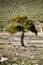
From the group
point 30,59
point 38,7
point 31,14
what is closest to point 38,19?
point 31,14

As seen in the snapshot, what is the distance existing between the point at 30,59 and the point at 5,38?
4.69 metres

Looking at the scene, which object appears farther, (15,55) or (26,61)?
(15,55)

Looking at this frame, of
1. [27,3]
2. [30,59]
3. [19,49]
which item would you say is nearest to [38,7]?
[27,3]

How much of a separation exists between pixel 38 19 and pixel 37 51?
27.8ft

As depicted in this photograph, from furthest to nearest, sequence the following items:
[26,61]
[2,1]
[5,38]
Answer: [2,1]
[5,38]
[26,61]

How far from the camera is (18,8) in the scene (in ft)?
73.3

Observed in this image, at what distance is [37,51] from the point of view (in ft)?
37.9

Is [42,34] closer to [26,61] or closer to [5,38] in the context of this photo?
[5,38]

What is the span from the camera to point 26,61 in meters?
9.40

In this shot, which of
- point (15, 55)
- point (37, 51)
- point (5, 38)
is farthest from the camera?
point (5, 38)

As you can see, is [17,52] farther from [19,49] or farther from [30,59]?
[30,59]

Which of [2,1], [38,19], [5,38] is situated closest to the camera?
[5,38]

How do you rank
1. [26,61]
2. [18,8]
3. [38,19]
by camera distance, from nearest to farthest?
[26,61], [38,19], [18,8]

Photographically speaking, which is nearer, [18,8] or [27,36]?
[27,36]
